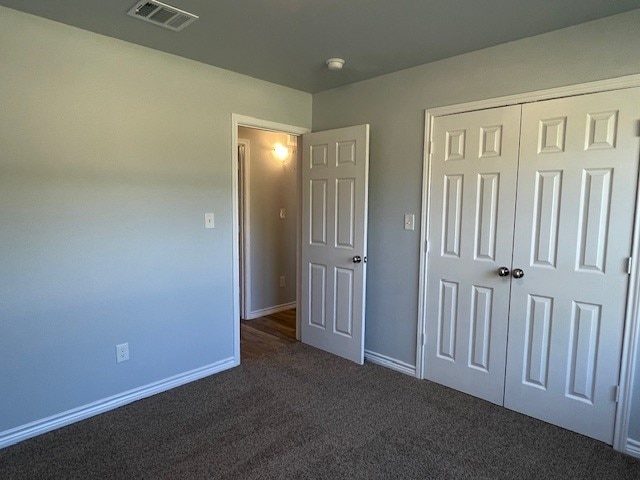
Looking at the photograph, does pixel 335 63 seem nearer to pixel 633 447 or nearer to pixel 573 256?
pixel 573 256

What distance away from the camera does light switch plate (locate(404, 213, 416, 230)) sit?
2.94m

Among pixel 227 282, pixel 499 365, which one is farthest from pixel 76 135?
pixel 499 365

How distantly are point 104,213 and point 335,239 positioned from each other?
1790mm

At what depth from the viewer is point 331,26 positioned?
2174 millimetres

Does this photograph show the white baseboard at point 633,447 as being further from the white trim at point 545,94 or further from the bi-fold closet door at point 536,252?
the white trim at point 545,94

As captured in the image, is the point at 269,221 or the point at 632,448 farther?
the point at 269,221

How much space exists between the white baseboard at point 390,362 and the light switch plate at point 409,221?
3.66ft

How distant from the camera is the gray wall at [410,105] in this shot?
2.13m

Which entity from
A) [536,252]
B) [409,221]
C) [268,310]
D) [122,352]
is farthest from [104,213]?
[536,252]

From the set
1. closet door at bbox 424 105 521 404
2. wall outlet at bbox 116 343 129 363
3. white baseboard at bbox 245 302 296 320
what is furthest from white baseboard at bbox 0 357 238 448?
closet door at bbox 424 105 521 404

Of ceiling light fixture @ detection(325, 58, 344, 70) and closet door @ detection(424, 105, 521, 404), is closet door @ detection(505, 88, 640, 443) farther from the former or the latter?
ceiling light fixture @ detection(325, 58, 344, 70)

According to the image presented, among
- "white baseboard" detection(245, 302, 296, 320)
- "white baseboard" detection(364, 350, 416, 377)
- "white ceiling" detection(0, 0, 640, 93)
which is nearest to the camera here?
"white ceiling" detection(0, 0, 640, 93)

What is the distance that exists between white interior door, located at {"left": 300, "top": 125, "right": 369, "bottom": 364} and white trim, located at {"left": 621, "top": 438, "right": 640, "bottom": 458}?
1767mm

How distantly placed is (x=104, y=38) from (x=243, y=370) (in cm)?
257
